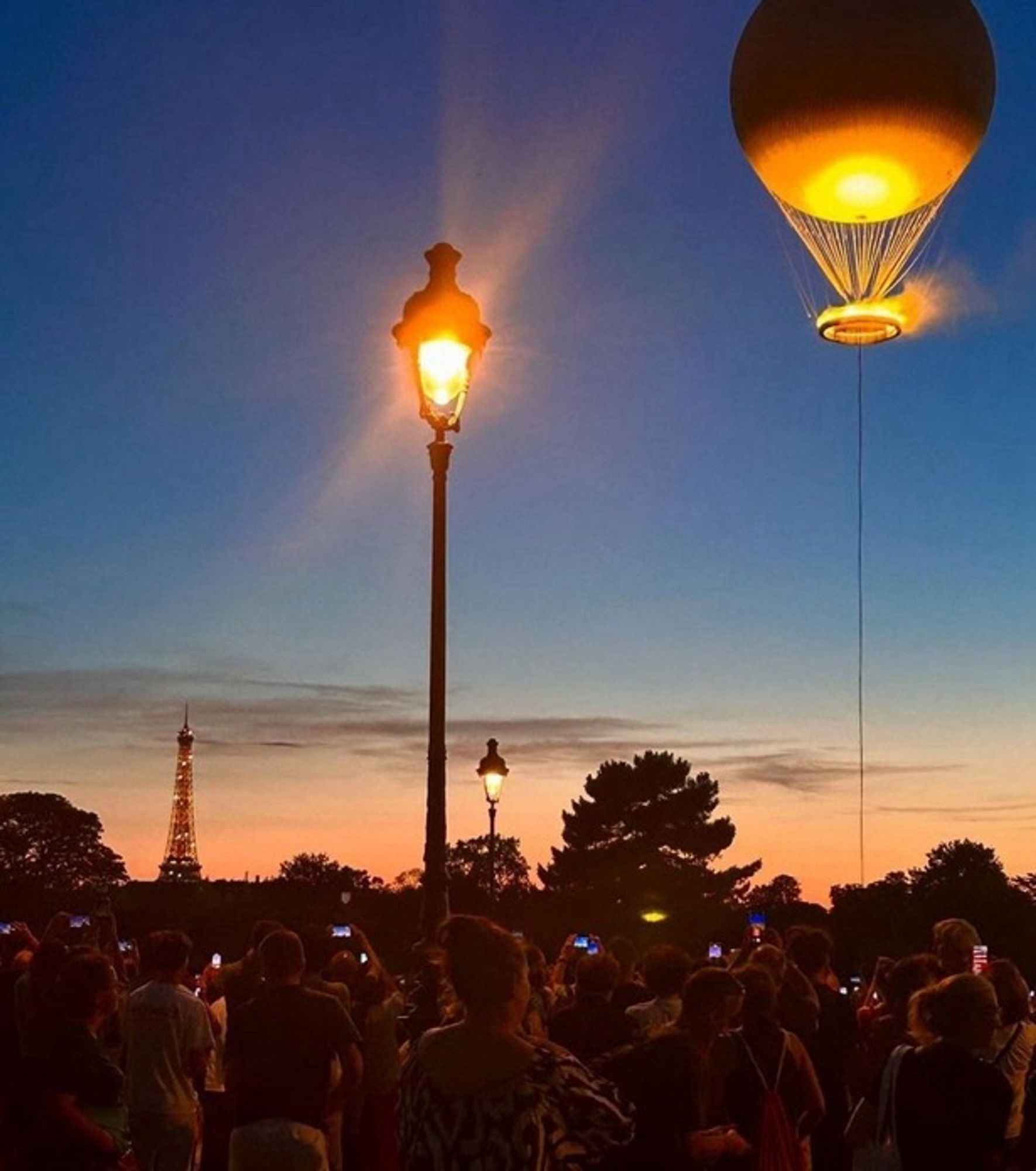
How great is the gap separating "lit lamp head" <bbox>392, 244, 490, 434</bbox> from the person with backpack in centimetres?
442

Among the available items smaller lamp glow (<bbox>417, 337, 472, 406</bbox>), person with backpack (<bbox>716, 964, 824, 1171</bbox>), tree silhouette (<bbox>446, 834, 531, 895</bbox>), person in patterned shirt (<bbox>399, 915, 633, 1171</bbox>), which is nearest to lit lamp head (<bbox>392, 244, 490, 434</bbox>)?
smaller lamp glow (<bbox>417, 337, 472, 406</bbox>)

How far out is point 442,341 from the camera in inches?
413

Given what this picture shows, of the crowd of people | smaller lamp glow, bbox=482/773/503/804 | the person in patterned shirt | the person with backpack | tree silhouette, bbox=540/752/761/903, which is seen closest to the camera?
the person in patterned shirt

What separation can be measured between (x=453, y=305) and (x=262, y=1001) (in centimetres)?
464

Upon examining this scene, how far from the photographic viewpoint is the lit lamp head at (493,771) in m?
20.8

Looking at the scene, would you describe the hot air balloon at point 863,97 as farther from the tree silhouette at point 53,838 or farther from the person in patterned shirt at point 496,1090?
the tree silhouette at point 53,838

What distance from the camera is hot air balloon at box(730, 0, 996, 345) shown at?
19.1 meters

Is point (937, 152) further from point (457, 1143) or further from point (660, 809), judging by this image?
point (660, 809)

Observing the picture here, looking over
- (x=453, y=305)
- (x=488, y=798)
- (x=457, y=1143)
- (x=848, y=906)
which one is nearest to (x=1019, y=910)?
(x=848, y=906)

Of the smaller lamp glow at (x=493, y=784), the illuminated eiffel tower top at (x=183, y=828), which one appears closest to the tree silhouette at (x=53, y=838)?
the illuminated eiffel tower top at (x=183, y=828)

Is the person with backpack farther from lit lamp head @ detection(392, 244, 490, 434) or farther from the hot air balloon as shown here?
the hot air balloon

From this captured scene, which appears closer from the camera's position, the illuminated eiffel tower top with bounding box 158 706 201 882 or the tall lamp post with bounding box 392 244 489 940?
the tall lamp post with bounding box 392 244 489 940

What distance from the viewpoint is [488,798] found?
70.2ft

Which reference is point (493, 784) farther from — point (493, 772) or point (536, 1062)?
point (536, 1062)
